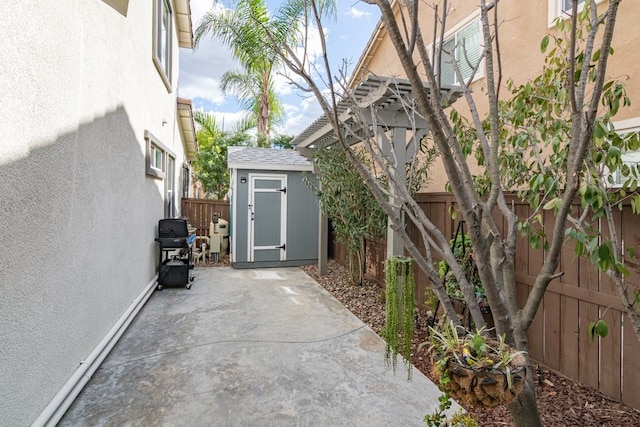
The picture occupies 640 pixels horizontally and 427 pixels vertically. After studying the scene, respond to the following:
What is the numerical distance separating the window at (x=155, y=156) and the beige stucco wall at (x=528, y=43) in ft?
10.8

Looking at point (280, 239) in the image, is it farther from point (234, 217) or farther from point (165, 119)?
point (165, 119)

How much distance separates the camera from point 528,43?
4.93 metres

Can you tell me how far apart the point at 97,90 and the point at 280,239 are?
5189 mm

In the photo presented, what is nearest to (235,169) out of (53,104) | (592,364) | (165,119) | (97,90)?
(165,119)

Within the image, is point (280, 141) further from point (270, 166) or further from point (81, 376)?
point (81, 376)

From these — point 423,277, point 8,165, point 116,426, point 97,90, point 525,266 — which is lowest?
point 116,426

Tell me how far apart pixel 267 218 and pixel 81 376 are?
5.24 meters

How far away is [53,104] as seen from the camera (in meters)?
2.30

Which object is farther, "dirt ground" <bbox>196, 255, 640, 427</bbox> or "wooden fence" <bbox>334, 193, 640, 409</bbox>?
"wooden fence" <bbox>334, 193, 640, 409</bbox>

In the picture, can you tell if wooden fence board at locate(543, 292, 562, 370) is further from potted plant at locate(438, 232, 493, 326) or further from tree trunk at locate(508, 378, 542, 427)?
tree trunk at locate(508, 378, 542, 427)

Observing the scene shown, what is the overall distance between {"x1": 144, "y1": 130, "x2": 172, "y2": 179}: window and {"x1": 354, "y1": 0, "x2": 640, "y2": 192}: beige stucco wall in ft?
10.8

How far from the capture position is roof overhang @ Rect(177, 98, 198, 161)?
813 cm

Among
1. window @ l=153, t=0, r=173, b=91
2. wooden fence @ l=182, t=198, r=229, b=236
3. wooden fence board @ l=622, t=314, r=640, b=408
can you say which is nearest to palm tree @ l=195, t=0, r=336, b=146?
window @ l=153, t=0, r=173, b=91

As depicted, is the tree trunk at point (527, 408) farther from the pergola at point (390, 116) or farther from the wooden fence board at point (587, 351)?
the pergola at point (390, 116)
